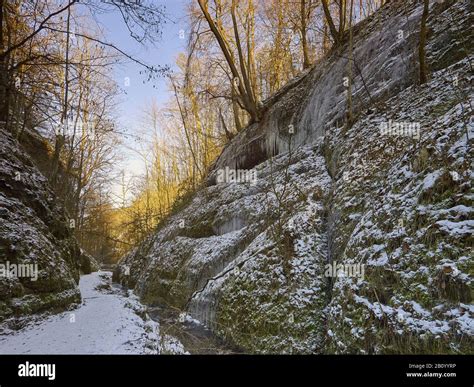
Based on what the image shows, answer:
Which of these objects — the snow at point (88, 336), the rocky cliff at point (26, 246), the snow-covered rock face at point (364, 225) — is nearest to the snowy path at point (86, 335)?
the snow at point (88, 336)

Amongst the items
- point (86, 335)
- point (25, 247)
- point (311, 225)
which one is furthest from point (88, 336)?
point (311, 225)

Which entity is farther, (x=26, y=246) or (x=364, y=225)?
(x=26, y=246)

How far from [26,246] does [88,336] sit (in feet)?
7.47

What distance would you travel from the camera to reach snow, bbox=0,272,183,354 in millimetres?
3467

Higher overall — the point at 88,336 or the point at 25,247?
the point at 25,247

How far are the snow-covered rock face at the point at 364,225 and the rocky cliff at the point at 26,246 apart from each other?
9.78 ft

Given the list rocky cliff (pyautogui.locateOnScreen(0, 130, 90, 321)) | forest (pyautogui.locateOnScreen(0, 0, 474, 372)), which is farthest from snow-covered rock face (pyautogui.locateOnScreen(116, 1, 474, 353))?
rocky cliff (pyautogui.locateOnScreen(0, 130, 90, 321))

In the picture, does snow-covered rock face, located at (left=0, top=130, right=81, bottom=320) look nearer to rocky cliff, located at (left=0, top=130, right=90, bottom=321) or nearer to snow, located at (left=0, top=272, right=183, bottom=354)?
rocky cliff, located at (left=0, top=130, right=90, bottom=321)

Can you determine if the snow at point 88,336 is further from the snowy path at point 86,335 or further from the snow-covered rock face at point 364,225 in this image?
the snow-covered rock face at point 364,225

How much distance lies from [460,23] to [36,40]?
31.8 feet

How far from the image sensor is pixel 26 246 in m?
5.11

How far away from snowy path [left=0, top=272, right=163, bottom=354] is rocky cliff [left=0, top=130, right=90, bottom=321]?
0.42 m

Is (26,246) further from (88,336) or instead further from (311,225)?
(311,225)

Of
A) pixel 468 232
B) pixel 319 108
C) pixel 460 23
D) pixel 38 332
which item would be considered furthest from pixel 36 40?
pixel 460 23
